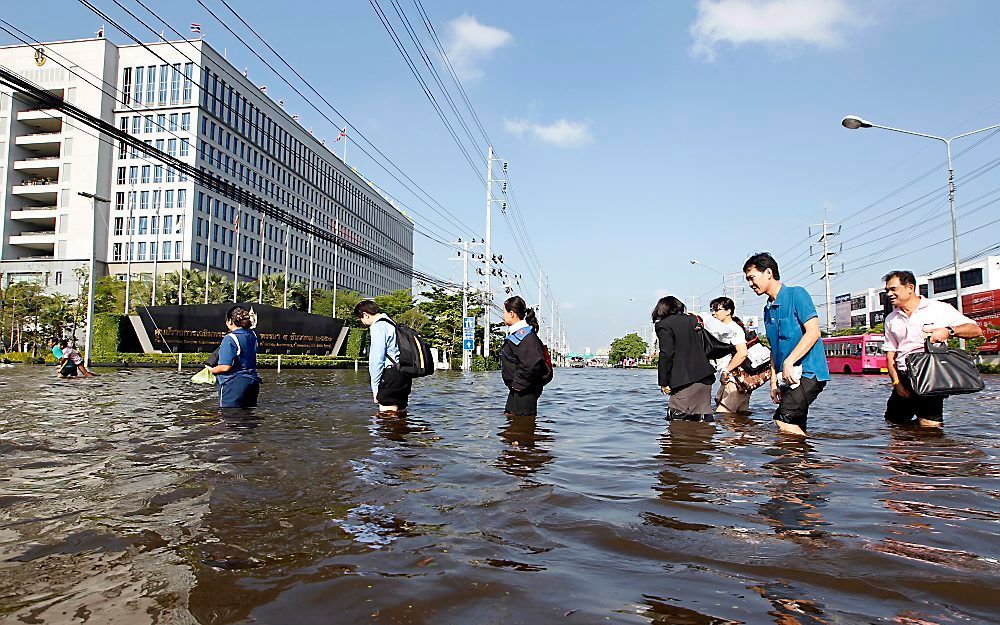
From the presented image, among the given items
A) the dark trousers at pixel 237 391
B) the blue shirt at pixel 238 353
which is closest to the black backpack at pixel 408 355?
the blue shirt at pixel 238 353

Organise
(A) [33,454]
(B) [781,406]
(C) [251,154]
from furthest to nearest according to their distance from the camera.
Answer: (C) [251,154]
(B) [781,406]
(A) [33,454]

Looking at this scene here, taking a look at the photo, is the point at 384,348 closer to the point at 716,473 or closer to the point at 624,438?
the point at 624,438

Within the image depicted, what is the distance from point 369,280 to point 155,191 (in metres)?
63.5

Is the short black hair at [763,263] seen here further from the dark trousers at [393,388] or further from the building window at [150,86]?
the building window at [150,86]

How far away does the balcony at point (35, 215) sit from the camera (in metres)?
72.1

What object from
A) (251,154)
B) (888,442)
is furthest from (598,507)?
(251,154)

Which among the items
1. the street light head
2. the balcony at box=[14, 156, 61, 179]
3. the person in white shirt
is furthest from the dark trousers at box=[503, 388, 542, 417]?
the balcony at box=[14, 156, 61, 179]

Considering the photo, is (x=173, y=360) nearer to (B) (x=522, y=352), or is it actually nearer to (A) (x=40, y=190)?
(B) (x=522, y=352)

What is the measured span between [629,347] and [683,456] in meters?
130

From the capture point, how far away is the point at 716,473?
16.0 feet

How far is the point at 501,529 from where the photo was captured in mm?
3402

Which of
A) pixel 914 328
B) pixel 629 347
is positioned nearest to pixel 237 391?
pixel 914 328

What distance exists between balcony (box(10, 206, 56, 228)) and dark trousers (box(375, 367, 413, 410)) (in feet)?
264

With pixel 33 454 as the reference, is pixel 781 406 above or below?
above
